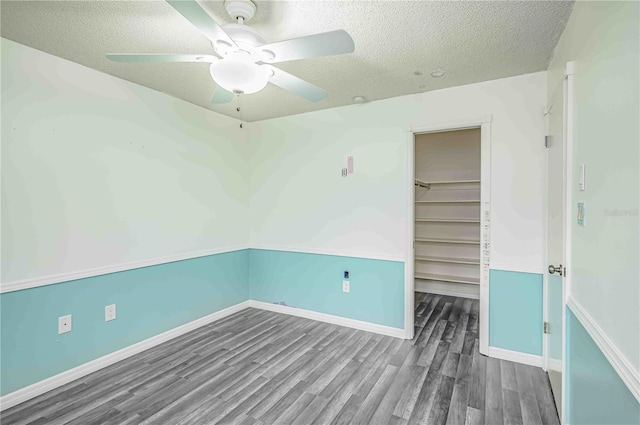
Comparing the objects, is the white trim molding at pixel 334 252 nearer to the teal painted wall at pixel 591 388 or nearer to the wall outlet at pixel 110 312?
the teal painted wall at pixel 591 388

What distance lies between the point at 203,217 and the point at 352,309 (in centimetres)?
196

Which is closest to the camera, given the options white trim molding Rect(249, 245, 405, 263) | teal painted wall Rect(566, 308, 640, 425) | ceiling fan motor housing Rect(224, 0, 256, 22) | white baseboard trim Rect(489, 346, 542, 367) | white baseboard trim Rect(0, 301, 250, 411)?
Result: teal painted wall Rect(566, 308, 640, 425)

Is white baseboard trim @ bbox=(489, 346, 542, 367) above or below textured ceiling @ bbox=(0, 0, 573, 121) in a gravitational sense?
below

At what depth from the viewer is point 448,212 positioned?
4.73 m

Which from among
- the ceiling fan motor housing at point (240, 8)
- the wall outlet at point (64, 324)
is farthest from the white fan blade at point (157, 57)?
the wall outlet at point (64, 324)

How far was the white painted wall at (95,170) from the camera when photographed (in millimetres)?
2150

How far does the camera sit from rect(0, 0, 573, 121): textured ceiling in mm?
1728

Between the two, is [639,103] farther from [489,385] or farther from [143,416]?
[143,416]

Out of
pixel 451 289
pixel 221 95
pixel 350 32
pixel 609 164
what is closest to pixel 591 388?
pixel 609 164

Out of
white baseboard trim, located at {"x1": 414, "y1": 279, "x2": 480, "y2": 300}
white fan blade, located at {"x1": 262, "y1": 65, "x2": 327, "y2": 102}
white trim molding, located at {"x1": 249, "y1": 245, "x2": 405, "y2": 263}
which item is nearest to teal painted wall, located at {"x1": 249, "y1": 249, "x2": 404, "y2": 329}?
white trim molding, located at {"x1": 249, "y1": 245, "x2": 405, "y2": 263}

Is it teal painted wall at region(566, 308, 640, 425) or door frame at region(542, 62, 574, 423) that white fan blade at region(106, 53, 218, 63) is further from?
teal painted wall at region(566, 308, 640, 425)

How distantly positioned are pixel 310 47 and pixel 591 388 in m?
2.00

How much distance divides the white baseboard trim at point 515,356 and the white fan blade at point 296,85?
260 centimetres

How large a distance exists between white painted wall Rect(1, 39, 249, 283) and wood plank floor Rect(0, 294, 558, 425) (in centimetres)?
92
